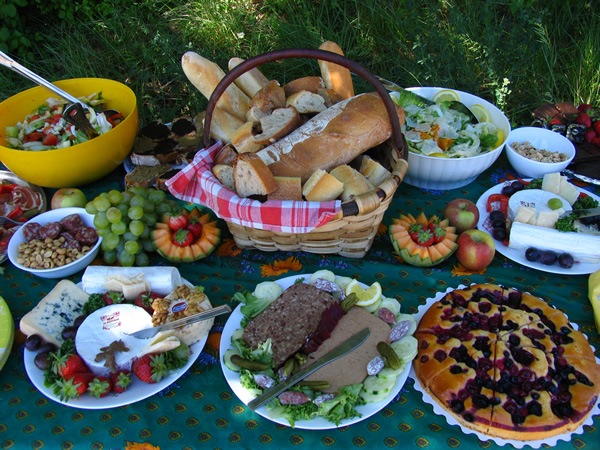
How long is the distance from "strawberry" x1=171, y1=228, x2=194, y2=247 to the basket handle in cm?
36

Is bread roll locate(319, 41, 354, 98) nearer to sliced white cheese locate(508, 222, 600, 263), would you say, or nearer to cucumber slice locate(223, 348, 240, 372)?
sliced white cheese locate(508, 222, 600, 263)

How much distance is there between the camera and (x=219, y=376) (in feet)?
5.20

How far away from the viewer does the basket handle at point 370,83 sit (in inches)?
64.4

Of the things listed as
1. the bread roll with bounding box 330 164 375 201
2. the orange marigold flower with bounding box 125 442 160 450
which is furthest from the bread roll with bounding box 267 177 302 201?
the orange marigold flower with bounding box 125 442 160 450

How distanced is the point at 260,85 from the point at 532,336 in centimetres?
158

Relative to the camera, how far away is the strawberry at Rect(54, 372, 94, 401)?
1434 mm

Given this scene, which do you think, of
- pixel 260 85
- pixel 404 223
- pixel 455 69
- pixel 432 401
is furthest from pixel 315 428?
pixel 455 69

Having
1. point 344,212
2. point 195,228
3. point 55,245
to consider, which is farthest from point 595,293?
point 55,245

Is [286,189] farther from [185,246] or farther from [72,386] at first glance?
[72,386]

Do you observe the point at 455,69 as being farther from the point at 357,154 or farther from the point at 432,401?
the point at 432,401

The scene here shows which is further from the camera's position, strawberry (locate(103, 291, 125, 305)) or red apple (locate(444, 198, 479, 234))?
red apple (locate(444, 198, 479, 234))

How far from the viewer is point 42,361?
59.6 inches

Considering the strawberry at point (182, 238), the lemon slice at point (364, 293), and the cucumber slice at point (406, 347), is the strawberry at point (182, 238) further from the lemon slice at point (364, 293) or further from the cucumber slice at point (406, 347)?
the cucumber slice at point (406, 347)

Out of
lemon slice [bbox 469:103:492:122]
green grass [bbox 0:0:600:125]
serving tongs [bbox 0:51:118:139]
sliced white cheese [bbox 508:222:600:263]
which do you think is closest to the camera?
sliced white cheese [bbox 508:222:600:263]
